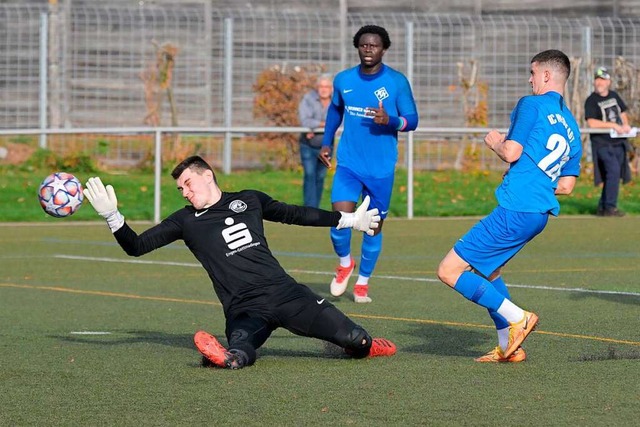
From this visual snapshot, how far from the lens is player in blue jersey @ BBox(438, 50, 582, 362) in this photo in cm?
832

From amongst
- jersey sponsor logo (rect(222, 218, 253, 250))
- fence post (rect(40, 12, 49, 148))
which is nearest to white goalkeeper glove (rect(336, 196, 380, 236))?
jersey sponsor logo (rect(222, 218, 253, 250))

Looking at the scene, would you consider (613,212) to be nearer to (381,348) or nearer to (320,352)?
(320,352)

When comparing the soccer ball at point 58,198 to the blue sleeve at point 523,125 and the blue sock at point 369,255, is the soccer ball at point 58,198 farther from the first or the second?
the blue sock at point 369,255

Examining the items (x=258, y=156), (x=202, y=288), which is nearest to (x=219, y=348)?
(x=202, y=288)

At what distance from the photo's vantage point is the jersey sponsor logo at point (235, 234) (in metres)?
8.73

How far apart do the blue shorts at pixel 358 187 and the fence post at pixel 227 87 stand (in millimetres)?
11445

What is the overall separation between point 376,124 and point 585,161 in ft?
42.4

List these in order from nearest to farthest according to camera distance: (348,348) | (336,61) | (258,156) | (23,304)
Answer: (348,348), (23,304), (258,156), (336,61)

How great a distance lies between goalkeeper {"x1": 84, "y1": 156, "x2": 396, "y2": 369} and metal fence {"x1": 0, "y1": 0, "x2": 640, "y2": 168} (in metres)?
15.7

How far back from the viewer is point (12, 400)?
7234 millimetres

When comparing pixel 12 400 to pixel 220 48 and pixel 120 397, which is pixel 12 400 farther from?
pixel 220 48

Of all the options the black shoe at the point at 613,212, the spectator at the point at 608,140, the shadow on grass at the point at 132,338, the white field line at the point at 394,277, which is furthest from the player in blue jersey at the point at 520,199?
the black shoe at the point at 613,212

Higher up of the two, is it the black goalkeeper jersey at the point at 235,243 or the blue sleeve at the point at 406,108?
the blue sleeve at the point at 406,108

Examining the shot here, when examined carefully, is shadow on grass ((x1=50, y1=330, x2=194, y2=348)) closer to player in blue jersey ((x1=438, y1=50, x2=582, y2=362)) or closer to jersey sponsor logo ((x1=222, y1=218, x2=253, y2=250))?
jersey sponsor logo ((x1=222, y1=218, x2=253, y2=250))
